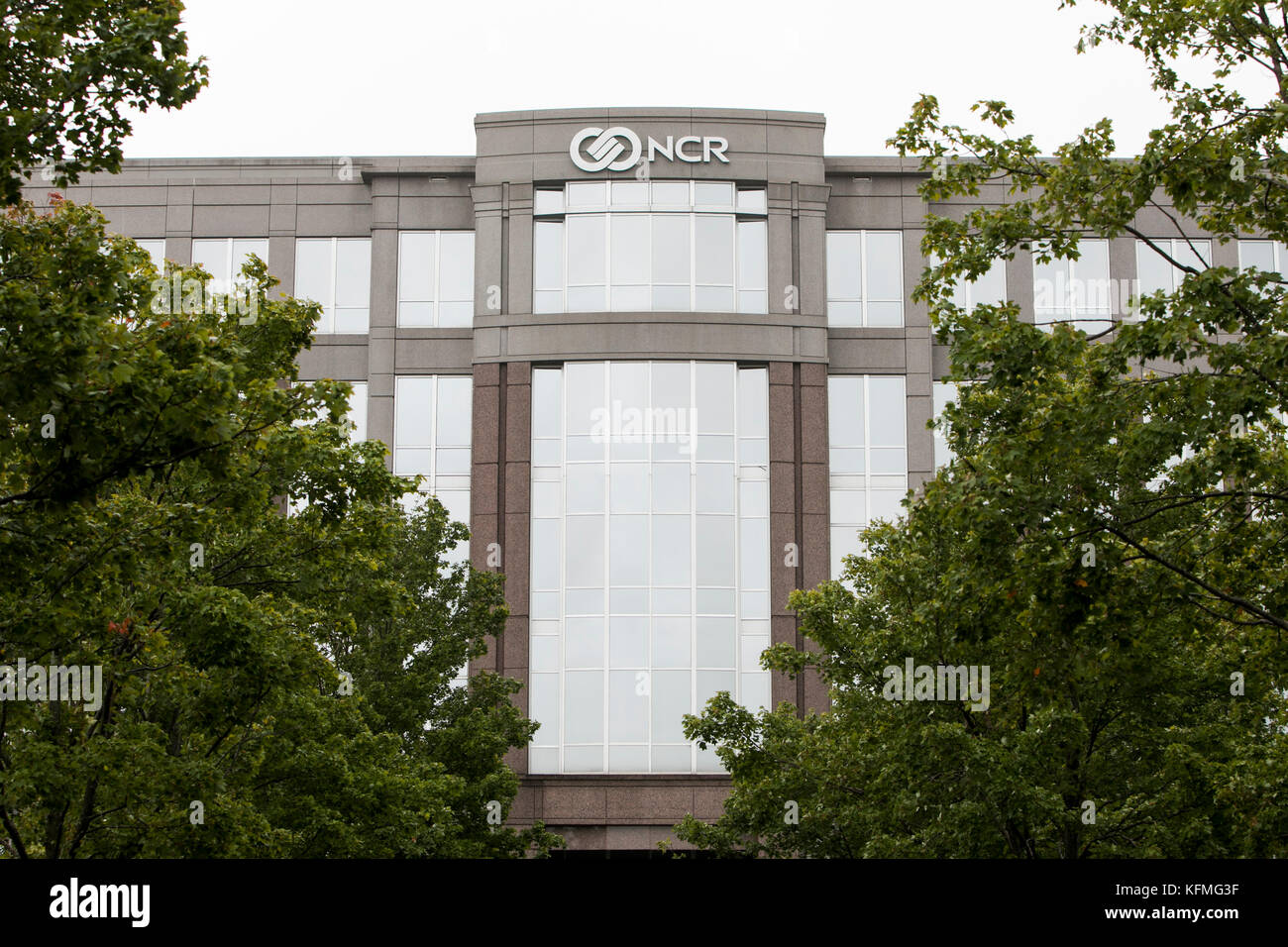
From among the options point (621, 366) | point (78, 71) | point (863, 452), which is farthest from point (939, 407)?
point (78, 71)

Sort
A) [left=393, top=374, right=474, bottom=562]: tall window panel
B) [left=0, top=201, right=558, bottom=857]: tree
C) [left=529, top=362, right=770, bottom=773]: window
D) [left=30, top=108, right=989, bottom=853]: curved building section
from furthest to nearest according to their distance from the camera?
[left=393, top=374, right=474, bottom=562]: tall window panel, [left=30, top=108, right=989, bottom=853]: curved building section, [left=529, top=362, right=770, bottom=773]: window, [left=0, top=201, right=558, bottom=857]: tree

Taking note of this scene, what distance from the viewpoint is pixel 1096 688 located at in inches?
859

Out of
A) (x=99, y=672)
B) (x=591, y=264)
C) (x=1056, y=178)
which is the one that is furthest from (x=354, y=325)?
(x=1056, y=178)

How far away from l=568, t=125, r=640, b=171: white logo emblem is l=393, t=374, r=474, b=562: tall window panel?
7.47 metres

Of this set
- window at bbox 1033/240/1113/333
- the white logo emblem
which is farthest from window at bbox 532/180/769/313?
window at bbox 1033/240/1113/333

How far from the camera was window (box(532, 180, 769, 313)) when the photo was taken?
4522 cm

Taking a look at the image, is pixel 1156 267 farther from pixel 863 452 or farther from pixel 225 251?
pixel 225 251

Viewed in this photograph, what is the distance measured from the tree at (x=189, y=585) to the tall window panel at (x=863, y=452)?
18.3 meters

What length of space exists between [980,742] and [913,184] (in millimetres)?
29724

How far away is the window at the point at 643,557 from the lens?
1666 inches

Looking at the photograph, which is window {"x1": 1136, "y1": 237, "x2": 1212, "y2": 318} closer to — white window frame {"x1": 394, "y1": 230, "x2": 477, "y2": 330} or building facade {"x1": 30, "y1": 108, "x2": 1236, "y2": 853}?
building facade {"x1": 30, "y1": 108, "x2": 1236, "y2": 853}

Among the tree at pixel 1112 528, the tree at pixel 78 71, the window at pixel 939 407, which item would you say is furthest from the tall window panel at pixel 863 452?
the tree at pixel 78 71
